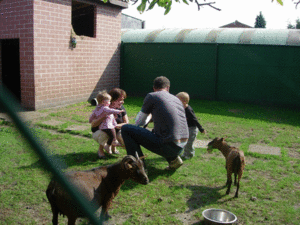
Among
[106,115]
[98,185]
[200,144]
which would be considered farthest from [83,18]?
[98,185]

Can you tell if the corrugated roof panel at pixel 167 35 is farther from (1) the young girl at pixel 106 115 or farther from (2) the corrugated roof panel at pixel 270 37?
(1) the young girl at pixel 106 115

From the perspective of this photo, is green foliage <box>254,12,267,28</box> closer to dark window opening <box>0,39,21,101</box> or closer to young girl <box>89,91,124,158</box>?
dark window opening <box>0,39,21,101</box>

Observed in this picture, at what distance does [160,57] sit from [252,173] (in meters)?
10.1

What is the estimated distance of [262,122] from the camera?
384 inches

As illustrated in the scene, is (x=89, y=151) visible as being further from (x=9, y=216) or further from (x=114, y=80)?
(x=114, y=80)

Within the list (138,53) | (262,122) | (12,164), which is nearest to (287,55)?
(262,122)

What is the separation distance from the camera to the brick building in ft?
34.9

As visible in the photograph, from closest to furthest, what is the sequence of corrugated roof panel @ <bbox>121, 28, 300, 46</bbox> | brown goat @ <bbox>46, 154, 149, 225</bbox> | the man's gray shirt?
1. brown goat @ <bbox>46, 154, 149, 225</bbox>
2. the man's gray shirt
3. corrugated roof panel @ <bbox>121, 28, 300, 46</bbox>

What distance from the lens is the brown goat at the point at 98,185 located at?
9.82 ft

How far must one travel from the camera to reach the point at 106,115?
5.84 meters

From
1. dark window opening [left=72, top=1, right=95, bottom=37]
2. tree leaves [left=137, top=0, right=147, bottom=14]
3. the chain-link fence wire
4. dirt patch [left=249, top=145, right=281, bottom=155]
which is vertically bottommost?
dirt patch [left=249, top=145, right=281, bottom=155]

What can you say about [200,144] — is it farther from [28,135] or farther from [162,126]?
[28,135]

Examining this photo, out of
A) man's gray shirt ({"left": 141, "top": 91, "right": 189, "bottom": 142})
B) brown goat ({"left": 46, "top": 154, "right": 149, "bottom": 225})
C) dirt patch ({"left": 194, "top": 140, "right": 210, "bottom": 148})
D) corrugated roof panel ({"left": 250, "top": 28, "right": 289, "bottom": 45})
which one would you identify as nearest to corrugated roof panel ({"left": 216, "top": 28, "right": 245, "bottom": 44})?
corrugated roof panel ({"left": 250, "top": 28, "right": 289, "bottom": 45})

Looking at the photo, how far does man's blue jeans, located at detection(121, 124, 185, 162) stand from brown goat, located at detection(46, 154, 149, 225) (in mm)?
1336
